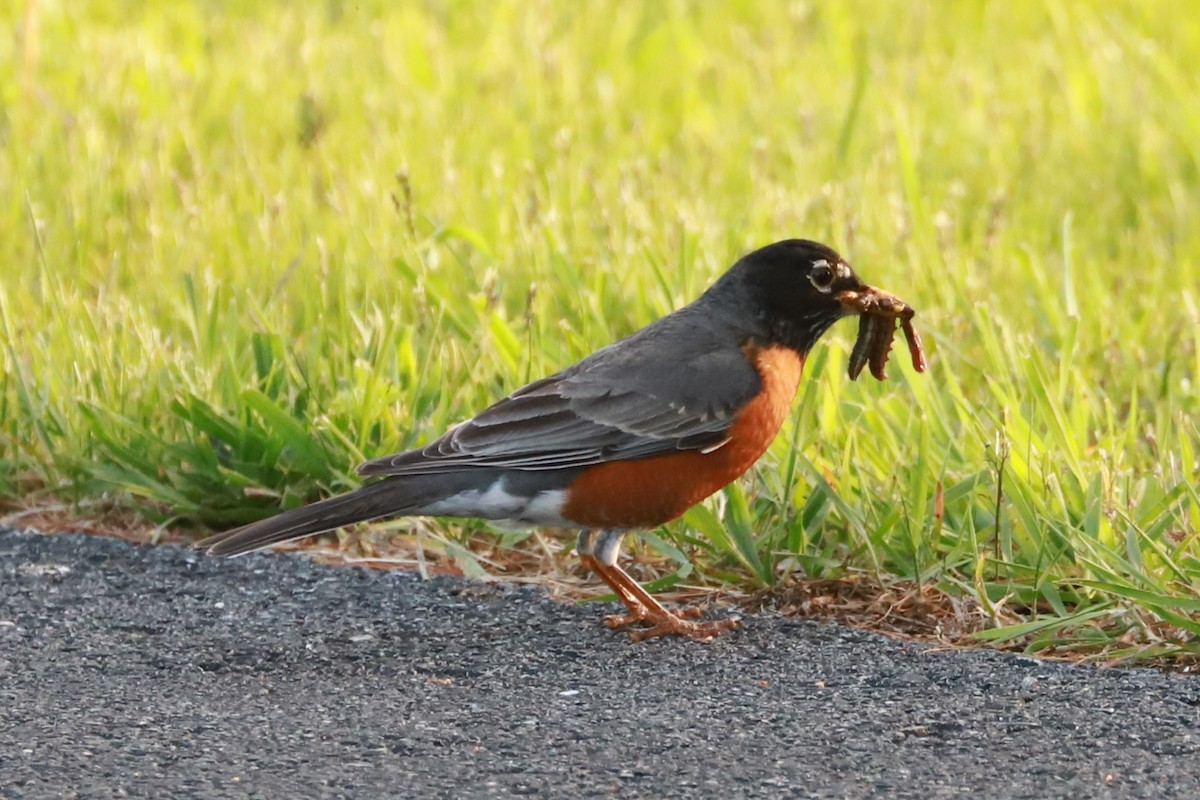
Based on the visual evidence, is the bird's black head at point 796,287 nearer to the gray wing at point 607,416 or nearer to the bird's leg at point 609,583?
the gray wing at point 607,416

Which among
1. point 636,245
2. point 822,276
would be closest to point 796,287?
point 822,276

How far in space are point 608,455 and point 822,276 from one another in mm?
871

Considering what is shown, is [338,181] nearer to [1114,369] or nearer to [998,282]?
[998,282]

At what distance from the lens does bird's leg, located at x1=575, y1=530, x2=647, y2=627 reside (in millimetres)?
4781

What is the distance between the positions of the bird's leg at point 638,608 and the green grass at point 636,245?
27cm

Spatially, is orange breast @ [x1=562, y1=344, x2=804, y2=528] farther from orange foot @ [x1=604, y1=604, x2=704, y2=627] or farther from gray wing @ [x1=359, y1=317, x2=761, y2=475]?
orange foot @ [x1=604, y1=604, x2=704, y2=627]

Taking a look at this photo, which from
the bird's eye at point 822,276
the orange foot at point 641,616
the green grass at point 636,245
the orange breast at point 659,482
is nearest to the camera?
the orange foot at point 641,616

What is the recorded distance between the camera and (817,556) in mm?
4926

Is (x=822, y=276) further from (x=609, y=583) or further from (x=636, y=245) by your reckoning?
(x=636, y=245)

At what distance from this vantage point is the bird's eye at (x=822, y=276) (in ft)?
17.4

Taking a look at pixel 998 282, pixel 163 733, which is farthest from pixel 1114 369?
pixel 163 733

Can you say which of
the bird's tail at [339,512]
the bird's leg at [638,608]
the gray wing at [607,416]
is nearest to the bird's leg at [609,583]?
the bird's leg at [638,608]

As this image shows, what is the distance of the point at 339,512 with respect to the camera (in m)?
4.68

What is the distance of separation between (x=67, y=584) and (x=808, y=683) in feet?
6.85
